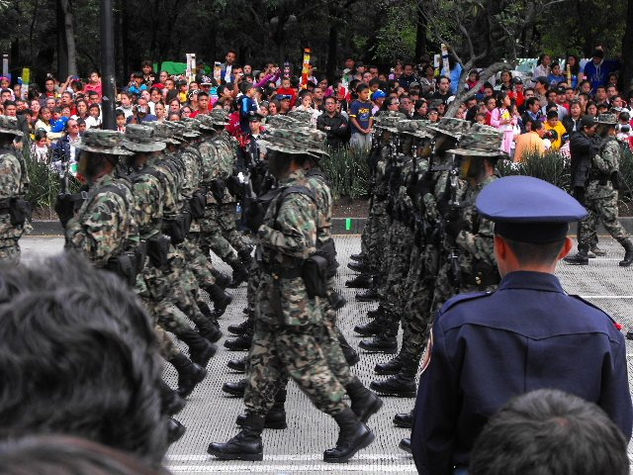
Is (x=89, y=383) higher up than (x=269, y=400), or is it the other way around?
(x=89, y=383)

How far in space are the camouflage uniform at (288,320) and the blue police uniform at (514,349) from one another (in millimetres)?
2998

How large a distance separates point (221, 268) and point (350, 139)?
17.7ft

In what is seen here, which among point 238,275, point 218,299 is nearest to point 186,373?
point 218,299

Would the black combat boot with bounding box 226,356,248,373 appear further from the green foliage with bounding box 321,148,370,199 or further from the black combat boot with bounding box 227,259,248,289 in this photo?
the green foliage with bounding box 321,148,370,199

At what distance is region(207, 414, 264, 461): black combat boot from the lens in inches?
258

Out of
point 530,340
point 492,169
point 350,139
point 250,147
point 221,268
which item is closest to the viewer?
point 530,340

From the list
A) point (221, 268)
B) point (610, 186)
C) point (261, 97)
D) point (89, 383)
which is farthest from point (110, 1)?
point (89, 383)

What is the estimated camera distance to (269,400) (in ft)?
21.4

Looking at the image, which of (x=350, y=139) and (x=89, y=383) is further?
(x=350, y=139)

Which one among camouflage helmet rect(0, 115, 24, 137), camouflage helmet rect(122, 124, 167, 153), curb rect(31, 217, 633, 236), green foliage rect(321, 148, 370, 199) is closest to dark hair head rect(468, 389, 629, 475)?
camouflage helmet rect(122, 124, 167, 153)

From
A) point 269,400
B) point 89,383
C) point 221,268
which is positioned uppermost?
point 89,383

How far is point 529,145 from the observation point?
16.3 meters

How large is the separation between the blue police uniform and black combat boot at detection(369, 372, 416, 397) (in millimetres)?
4536

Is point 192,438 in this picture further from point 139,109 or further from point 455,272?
point 139,109
